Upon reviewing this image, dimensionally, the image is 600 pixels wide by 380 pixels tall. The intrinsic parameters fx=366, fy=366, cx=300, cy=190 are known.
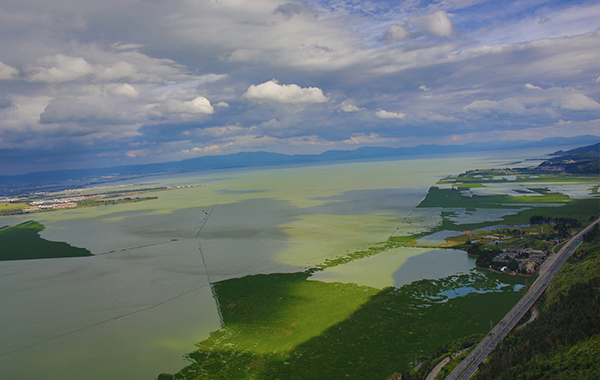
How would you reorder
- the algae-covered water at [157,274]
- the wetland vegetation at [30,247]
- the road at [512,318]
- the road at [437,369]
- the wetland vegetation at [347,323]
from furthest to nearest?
the wetland vegetation at [30,247] → the algae-covered water at [157,274] → the wetland vegetation at [347,323] → the road at [512,318] → the road at [437,369]

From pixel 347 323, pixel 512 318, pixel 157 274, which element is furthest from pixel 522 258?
pixel 157 274

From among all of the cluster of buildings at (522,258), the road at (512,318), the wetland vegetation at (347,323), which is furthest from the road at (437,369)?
the cluster of buildings at (522,258)

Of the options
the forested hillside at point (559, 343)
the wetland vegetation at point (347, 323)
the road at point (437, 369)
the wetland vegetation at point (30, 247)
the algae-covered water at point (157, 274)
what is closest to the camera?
the forested hillside at point (559, 343)

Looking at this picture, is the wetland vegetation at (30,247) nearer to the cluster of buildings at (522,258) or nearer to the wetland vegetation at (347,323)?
the wetland vegetation at (347,323)

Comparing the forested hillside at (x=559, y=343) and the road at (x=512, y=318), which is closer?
the forested hillside at (x=559, y=343)

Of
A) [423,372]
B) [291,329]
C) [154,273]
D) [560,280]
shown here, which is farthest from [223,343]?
[560,280]

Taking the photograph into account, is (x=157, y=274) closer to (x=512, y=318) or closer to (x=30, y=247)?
(x=30, y=247)

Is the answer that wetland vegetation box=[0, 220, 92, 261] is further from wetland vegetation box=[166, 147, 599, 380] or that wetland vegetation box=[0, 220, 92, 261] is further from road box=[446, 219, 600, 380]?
road box=[446, 219, 600, 380]
